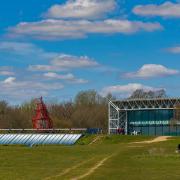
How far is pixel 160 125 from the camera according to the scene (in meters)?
107

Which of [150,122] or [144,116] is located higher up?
[144,116]

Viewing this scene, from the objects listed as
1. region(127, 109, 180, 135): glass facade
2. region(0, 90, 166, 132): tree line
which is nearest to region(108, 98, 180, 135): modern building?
region(127, 109, 180, 135): glass facade

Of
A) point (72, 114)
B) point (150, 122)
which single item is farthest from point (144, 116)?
point (72, 114)

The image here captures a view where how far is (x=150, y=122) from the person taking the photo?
353 ft

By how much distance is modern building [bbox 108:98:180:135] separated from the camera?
341 ft

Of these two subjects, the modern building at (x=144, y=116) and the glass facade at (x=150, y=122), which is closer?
the modern building at (x=144, y=116)

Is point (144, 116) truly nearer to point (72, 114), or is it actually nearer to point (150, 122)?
point (150, 122)

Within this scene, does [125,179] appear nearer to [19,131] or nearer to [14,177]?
[14,177]

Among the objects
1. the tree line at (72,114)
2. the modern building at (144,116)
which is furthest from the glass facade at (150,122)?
the tree line at (72,114)

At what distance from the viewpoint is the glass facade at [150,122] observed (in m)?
106

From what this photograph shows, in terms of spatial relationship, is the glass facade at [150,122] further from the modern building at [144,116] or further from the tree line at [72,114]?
the tree line at [72,114]

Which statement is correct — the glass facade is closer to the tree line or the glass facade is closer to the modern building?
the modern building

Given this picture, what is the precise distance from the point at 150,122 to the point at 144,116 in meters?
1.84

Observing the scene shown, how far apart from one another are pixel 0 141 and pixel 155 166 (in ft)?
178
